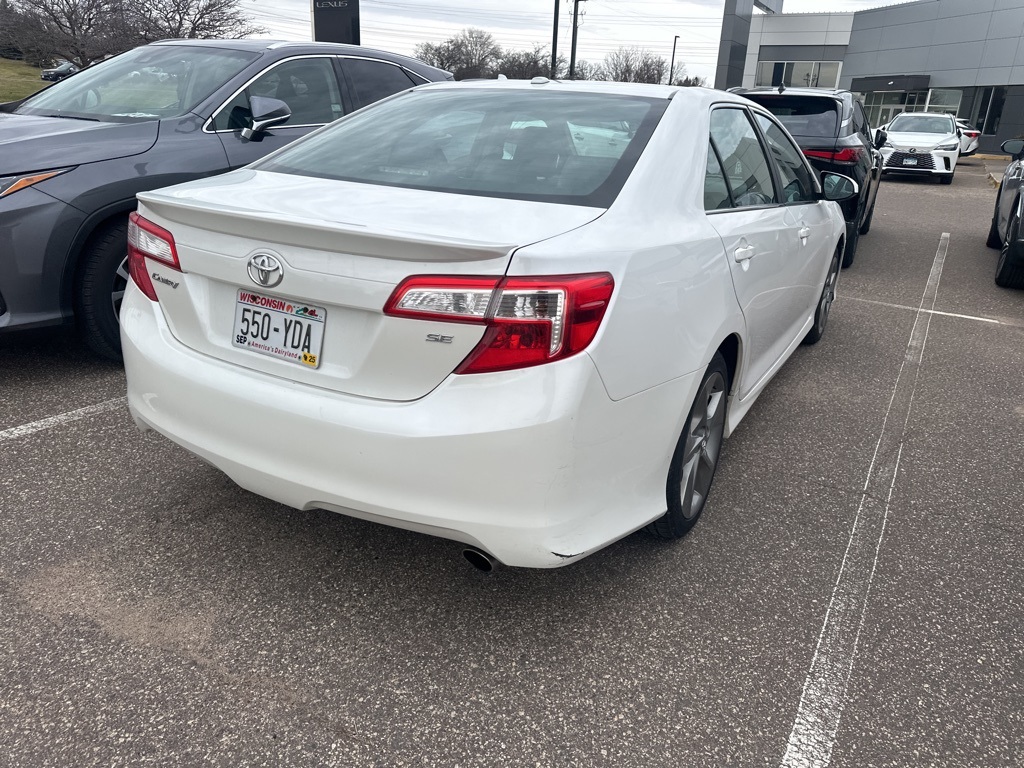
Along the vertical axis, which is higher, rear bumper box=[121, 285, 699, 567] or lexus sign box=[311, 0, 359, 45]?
lexus sign box=[311, 0, 359, 45]

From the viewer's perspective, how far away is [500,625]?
2.45m

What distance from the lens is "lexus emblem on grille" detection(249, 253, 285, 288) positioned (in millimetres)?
2125

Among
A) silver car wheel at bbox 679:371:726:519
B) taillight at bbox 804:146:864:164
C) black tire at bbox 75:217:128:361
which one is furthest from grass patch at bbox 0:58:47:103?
silver car wheel at bbox 679:371:726:519

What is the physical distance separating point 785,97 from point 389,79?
15.4 ft

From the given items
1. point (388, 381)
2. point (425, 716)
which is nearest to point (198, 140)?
point (388, 381)

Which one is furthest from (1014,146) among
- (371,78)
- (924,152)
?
(924,152)

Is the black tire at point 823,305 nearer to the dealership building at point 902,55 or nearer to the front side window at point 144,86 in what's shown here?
the front side window at point 144,86

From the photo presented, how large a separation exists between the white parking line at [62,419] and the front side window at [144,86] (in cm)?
164

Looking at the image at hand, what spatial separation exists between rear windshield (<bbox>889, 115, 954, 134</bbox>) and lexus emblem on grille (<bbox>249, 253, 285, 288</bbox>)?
20.9m

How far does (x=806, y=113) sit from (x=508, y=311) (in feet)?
24.9

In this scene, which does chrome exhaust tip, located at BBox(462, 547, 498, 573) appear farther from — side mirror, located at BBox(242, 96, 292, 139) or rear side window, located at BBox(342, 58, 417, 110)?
rear side window, located at BBox(342, 58, 417, 110)

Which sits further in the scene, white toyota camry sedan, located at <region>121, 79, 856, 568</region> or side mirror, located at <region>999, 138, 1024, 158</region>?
side mirror, located at <region>999, 138, 1024, 158</region>

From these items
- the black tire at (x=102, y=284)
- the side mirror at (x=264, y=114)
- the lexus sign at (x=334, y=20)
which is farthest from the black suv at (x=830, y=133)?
the lexus sign at (x=334, y=20)

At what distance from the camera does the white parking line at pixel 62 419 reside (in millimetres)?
3473
